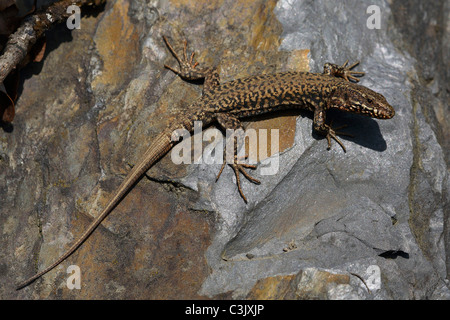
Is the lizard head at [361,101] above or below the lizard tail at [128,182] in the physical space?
below

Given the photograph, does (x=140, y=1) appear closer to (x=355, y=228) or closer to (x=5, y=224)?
(x=5, y=224)

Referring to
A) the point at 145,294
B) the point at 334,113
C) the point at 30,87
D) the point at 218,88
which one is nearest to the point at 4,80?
the point at 30,87

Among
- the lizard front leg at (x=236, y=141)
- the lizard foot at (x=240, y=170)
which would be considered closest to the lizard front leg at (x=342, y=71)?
the lizard front leg at (x=236, y=141)

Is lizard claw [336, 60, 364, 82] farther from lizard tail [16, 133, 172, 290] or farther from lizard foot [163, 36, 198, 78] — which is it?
lizard tail [16, 133, 172, 290]

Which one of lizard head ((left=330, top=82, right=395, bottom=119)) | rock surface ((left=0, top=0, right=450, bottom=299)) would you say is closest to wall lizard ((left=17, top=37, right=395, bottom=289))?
lizard head ((left=330, top=82, right=395, bottom=119))

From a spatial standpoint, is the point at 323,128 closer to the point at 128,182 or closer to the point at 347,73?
the point at 347,73

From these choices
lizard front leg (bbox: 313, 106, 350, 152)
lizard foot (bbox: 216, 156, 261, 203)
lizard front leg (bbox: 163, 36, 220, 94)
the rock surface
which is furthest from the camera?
lizard front leg (bbox: 163, 36, 220, 94)

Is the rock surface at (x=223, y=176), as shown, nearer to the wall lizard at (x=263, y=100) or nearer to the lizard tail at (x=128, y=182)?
the lizard tail at (x=128, y=182)
